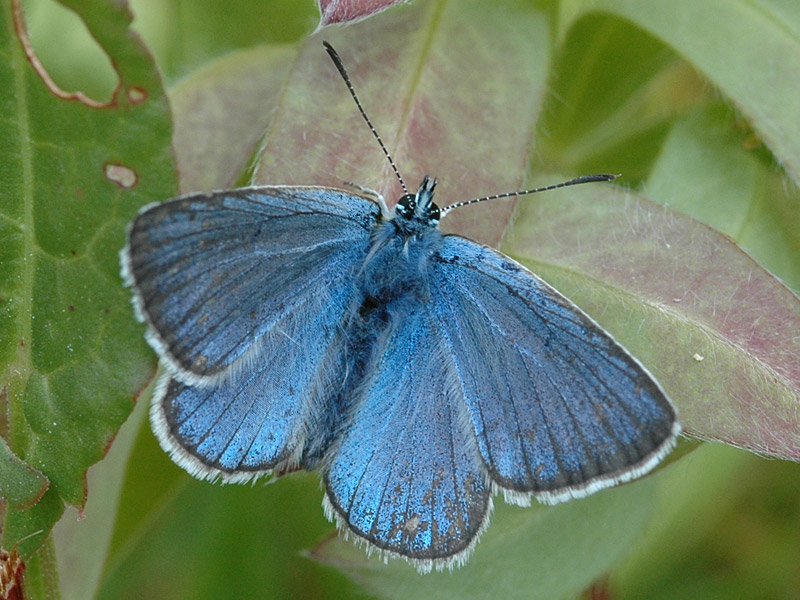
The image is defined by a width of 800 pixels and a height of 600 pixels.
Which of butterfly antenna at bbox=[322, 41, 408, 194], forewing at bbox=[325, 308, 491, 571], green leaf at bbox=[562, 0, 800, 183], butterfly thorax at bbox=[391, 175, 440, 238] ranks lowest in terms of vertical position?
forewing at bbox=[325, 308, 491, 571]

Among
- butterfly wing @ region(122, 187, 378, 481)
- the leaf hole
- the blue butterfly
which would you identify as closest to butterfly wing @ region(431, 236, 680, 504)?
the blue butterfly

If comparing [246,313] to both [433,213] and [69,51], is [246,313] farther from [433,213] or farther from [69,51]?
[69,51]

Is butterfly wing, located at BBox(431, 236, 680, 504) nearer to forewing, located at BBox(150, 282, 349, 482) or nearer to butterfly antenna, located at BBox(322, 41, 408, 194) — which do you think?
butterfly antenna, located at BBox(322, 41, 408, 194)

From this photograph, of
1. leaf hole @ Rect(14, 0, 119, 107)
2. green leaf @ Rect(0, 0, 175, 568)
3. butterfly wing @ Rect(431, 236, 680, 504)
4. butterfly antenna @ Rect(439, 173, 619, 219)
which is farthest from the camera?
leaf hole @ Rect(14, 0, 119, 107)

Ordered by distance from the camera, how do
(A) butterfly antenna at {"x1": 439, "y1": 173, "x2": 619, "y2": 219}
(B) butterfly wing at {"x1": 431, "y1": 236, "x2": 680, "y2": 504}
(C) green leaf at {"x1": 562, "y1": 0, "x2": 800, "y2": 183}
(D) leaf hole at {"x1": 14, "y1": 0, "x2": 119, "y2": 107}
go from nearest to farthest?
(B) butterfly wing at {"x1": 431, "y1": 236, "x2": 680, "y2": 504}, (A) butterfly antenna at {"x1": 439, "y1": 173, "x2": 619, "y2": 219}, (C) green leaf at {"x1": 562, "y1": 0, "x2": 800, "y2": 183}, (D) leaf hole at {"x1": 14, "y1": 0, "x2": 119, "y2": 107}

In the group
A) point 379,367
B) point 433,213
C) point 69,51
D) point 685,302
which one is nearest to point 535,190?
point 433,213

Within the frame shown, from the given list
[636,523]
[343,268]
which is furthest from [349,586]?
[343,268]

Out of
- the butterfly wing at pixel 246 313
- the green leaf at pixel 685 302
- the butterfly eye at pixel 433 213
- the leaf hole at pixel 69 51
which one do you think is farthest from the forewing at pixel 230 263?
the leaf hole at pixel 69 51

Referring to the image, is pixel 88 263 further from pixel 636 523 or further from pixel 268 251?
pixel 636 523

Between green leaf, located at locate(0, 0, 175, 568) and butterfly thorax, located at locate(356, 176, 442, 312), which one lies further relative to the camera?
butterfly thorax, located at locate(356, 176, 442, 312)
